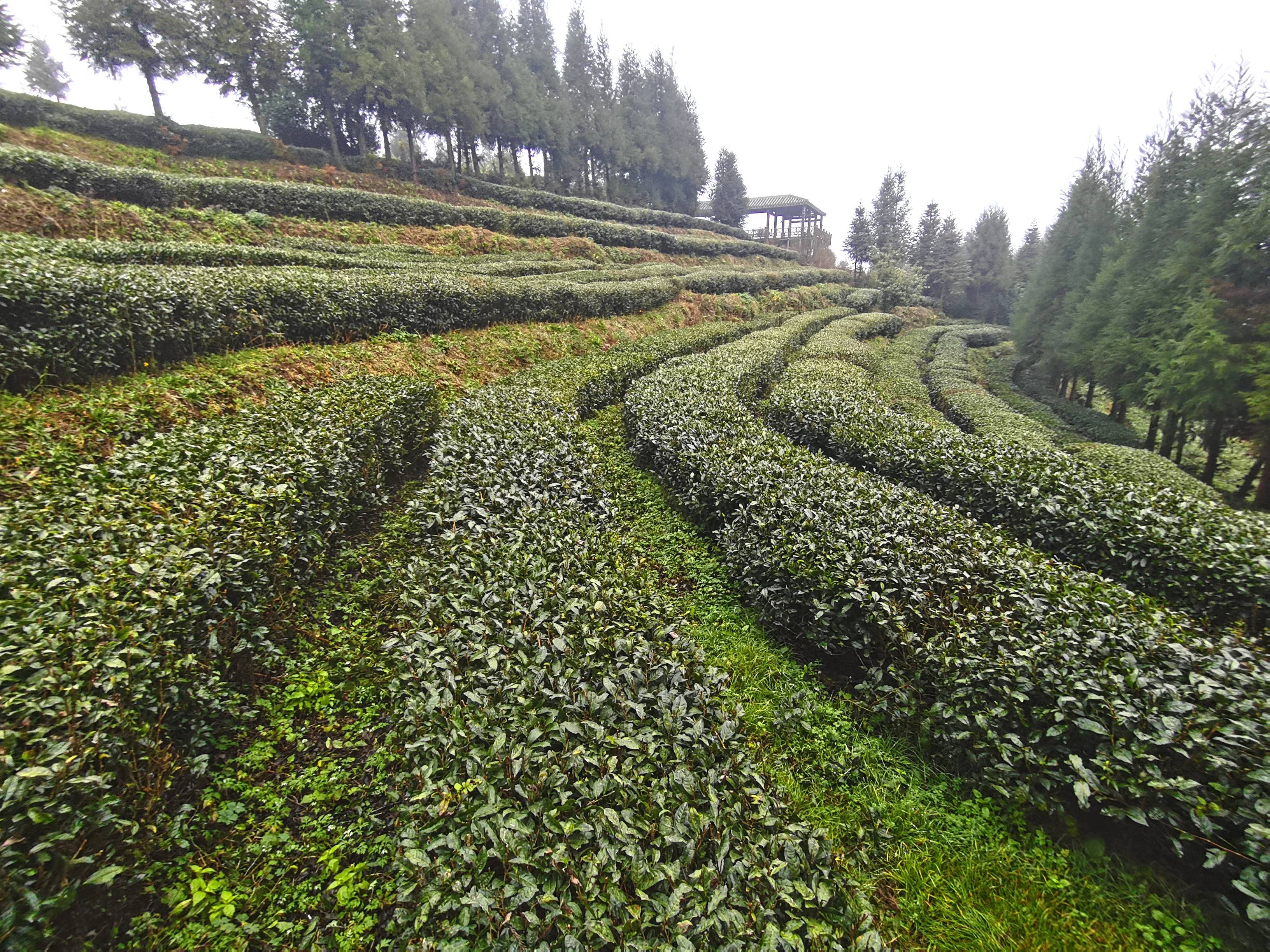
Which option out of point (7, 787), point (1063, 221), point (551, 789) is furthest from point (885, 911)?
point (1063, 221)

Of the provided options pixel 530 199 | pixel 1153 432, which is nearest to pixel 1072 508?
pixel 1153 432

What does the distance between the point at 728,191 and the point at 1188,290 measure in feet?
177

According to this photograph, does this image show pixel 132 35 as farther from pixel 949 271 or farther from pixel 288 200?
pixel 949 271

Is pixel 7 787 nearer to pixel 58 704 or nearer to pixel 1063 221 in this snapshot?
pixel 58 704

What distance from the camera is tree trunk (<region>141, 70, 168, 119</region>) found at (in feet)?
86.7

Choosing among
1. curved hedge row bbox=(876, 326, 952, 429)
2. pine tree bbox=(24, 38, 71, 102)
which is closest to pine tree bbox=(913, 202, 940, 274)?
curved hedge row bbox=(876, 326, 952, 429)

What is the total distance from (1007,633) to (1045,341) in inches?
1421

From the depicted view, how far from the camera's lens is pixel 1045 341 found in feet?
100

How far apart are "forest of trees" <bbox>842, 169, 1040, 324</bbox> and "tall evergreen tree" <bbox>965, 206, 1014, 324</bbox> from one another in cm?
7

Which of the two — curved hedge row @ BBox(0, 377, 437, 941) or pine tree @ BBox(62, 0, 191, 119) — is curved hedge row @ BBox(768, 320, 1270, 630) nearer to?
curved hedge row @ BBox(0, 377, 437, 941)

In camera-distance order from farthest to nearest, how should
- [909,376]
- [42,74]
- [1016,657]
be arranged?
[42,74] < [909,376] < [1016,657]

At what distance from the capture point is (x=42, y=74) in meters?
51.4

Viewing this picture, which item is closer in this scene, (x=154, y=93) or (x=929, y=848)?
(x=929, y=848)

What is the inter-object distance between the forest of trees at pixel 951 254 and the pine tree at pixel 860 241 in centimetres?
7
